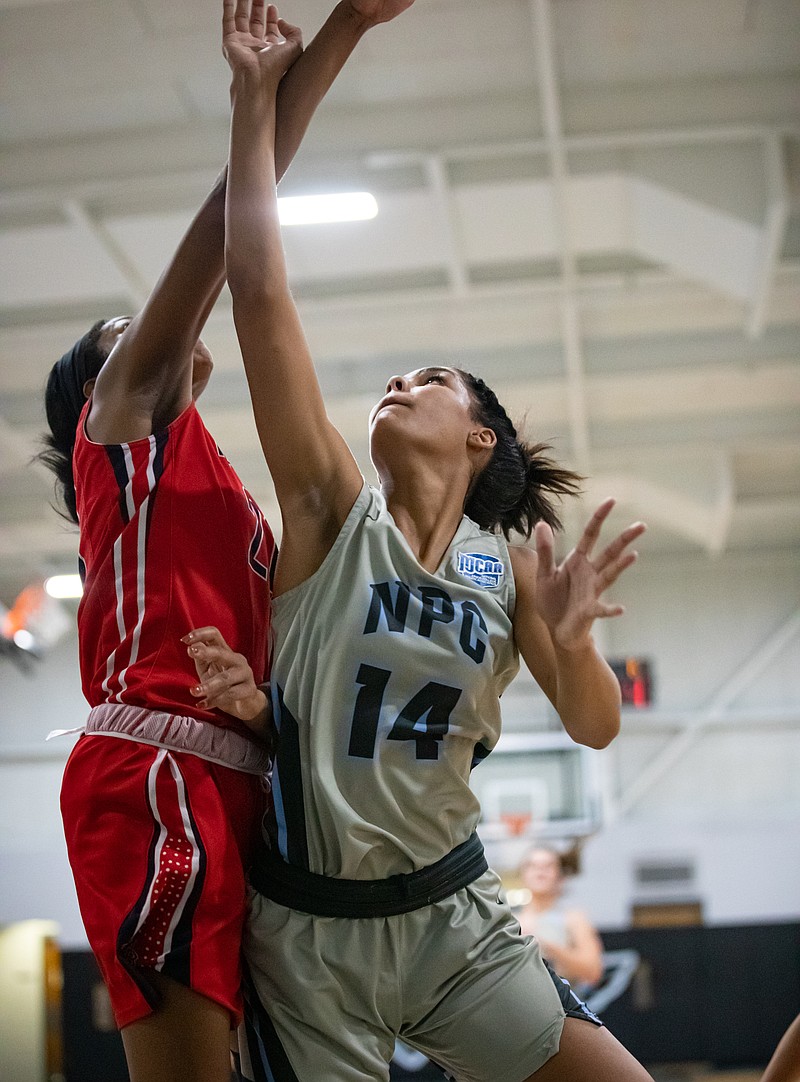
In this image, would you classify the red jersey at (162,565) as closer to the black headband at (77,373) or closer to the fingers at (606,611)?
the black headband at (77,373)

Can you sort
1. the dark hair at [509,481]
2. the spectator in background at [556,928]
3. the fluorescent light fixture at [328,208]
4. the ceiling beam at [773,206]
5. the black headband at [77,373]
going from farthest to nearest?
1. the spectator in background at [556,928]
2. the fluorescent light fixture at [328,208]
3. the ceiling beam at [773,206]
4. the dark hair at [509,481]
5. the black headband at [77,373]

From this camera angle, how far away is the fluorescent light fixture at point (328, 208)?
7.07 meters

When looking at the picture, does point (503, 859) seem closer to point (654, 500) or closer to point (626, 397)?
point (654, 500)

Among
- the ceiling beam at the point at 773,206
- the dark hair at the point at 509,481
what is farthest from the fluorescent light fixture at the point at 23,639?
the dark hair at the point at 509,481

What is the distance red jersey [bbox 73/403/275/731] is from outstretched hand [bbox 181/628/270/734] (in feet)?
0.31

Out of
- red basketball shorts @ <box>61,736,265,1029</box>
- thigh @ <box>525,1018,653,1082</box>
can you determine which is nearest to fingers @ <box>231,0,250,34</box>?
red basketball shorts @ <box>61,736,265,1029</box>

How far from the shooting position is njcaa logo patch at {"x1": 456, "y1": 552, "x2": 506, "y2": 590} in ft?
7.36

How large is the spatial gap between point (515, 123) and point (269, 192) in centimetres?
501

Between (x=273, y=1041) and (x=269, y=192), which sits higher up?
(x=269, y=192)

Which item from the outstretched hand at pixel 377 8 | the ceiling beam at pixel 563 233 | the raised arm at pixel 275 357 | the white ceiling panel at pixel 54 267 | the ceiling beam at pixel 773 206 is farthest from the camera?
the white ceiling panel at pixel 54 267

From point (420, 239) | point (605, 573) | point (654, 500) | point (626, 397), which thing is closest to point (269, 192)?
point (605, 573)

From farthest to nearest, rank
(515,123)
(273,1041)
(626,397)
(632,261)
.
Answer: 1. (626,397)
2. (632,261)
3. (515,123)
4. (273,1041)

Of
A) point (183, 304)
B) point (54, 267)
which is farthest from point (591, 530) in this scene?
point (54, 267)

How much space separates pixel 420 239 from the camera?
7.70m
